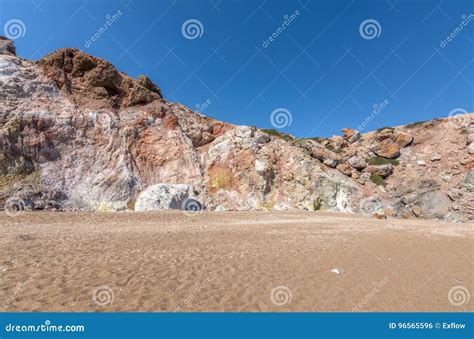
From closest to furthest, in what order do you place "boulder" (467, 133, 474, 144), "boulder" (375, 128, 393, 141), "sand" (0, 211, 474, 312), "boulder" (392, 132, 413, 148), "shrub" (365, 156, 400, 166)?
"sand" (0, 211, 474, 312) → "boulder" (467, 133, 474, 144) → "shrub" (365, 156, 400, 166) → "boulder" (392, 132, 413, 148) → "boulder" (375, 128, 393, 141)

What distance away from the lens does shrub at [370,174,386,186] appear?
37.4 m

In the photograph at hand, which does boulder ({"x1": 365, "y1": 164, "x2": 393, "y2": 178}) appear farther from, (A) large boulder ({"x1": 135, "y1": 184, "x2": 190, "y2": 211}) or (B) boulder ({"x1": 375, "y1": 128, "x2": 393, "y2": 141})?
(A) large boulder ({"x1": 135, "y1": 184, "x2": 190, "y2": 211})

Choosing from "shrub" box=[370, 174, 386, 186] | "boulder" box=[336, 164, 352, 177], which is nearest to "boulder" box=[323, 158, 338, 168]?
"boulder" box=[336, 164, 352, 177]

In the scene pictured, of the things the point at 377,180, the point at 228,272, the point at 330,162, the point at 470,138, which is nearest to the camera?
the point at 228,272

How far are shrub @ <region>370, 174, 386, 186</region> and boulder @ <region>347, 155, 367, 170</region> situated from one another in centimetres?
225

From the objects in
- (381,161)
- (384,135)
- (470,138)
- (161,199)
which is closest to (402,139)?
(384,135)

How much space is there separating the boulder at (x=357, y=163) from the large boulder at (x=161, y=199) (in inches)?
946

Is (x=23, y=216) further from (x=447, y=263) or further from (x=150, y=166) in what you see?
(x=447, y=263)

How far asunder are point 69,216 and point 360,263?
666 inches

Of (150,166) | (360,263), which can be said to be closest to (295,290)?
(360,263)

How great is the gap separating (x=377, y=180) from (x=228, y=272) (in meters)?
34.2

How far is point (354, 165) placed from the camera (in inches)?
1599

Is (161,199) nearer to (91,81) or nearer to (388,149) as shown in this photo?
(91,81)

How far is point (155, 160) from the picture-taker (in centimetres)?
3247
